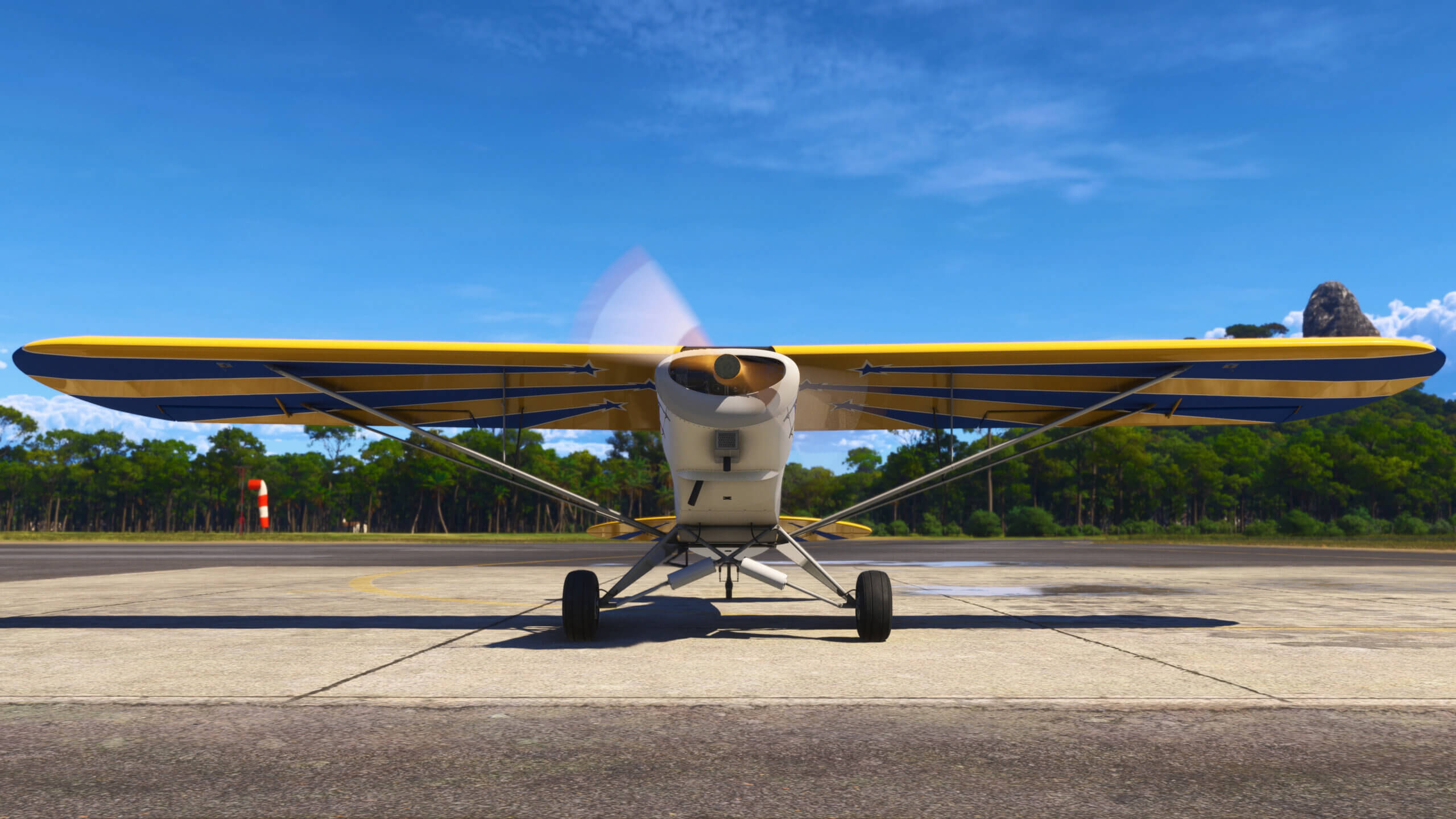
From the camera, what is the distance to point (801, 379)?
834 centimetres

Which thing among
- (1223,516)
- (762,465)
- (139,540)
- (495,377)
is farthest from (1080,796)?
(1223,516)

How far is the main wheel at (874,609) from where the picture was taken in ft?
24.2

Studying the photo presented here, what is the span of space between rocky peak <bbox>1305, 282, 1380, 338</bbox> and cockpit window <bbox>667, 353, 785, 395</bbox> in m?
200

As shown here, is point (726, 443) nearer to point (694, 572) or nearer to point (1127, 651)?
point (694, 572)

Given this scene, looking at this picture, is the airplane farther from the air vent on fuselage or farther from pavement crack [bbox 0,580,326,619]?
pavement crack [bbox 0,580,326,619]

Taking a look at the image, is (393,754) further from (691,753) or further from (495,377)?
(495,377)

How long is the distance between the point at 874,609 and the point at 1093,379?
385 cm

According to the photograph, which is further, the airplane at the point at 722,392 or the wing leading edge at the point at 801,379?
the wing leading edge at the point at 801,379

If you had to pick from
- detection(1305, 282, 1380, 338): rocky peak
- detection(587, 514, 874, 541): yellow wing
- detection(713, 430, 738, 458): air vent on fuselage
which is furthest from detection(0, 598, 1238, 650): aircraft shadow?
detection(1305, 282, 1380, 338): rocky peak

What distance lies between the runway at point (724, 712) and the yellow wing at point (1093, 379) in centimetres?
233

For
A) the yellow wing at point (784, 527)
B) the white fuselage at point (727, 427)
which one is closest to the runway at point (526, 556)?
the yellow wing at point (784, 527)

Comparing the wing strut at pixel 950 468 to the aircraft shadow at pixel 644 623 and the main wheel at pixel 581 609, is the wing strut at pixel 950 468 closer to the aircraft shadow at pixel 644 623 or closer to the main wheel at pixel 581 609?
the aircraft shadow at pixel 644 623

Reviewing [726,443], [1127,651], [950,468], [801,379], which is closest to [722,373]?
[726,443]

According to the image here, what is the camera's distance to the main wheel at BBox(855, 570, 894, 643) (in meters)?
7.39
